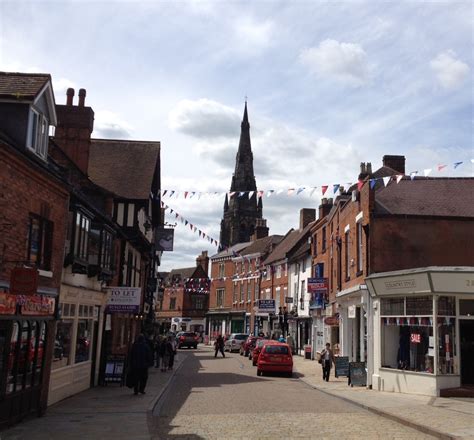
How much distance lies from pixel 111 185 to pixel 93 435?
16476mm

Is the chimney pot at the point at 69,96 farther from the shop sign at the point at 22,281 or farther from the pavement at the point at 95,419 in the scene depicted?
the shop sign at the point at 22,281

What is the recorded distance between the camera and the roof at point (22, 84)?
12.4 meters

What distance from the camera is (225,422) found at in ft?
41.5

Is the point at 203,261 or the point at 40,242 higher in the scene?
the point at 203,261

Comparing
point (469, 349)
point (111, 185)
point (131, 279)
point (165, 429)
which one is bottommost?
point (165, 429)

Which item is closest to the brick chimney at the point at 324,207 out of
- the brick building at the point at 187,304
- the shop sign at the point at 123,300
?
the shop sign at the point at 123,300

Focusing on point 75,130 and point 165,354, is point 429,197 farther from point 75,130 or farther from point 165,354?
point 75,130

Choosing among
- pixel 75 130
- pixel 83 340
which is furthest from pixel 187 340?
pixel 83 340

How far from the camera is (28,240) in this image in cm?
1207

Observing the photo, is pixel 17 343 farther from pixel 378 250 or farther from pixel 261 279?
pixel 261 279

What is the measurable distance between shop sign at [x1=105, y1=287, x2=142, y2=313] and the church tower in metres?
84.9

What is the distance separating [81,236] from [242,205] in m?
94.8

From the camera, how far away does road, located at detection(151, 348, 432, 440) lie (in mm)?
11352

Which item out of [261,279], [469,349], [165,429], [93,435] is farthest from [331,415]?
[261,279]
